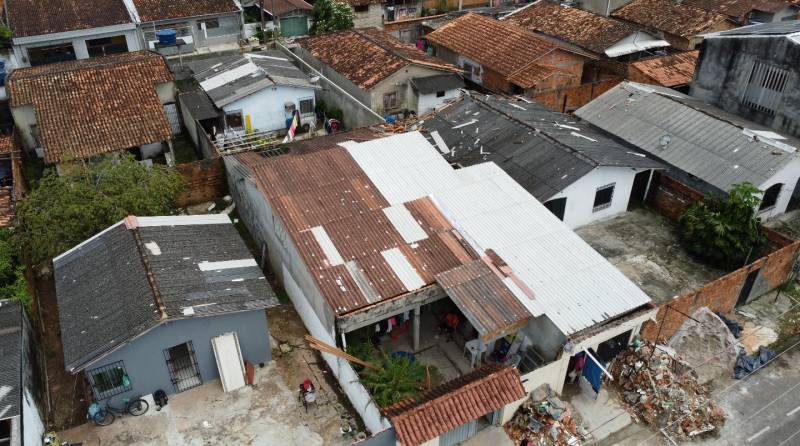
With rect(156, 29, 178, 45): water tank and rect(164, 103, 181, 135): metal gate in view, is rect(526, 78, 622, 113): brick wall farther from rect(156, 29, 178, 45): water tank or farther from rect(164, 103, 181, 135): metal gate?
rect(156, 29, 178, 45): water tank

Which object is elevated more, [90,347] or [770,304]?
[90,347]

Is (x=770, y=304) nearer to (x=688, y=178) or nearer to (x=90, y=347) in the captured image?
(x=688, y=178)

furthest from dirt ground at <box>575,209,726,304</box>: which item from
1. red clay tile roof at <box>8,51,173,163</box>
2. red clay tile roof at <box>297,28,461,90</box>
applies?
red clay tile roof at <box>8,51,173,163</box>

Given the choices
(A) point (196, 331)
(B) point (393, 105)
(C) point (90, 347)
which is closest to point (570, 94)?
(B) point (393, 105)

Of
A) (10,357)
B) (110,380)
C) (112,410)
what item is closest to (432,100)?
(110,380)

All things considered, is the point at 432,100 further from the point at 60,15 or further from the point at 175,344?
the point at 60,15
